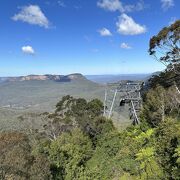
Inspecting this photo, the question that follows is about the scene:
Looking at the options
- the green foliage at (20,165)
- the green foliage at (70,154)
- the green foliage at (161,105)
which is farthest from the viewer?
the green foliage at (161,105)

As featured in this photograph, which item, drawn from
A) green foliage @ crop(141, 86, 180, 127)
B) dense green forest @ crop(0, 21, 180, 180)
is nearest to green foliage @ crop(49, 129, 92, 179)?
dense green forest @ crop(0, 21, 180, 180)

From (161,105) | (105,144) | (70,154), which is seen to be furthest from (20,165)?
(161,105)

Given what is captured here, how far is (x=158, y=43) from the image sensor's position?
3778 centimetres

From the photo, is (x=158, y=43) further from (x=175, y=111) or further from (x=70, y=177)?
(x=70, y=177)

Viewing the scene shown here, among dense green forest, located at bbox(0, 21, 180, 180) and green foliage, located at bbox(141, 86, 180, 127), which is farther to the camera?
green foliage, located at bbox(141, 86, 180, 127)

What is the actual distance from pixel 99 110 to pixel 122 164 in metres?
24.0

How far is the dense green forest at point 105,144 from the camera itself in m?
21.4

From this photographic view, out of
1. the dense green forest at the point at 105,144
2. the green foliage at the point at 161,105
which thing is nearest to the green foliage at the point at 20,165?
the dense green forest at the point at 105,144

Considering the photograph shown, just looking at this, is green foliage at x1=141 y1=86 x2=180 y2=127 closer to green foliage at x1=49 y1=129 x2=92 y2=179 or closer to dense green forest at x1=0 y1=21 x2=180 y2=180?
dense green forest at x1=0 y1=21 x2=180 y2=180

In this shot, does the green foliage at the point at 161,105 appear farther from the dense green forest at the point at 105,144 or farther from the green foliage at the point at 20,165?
the green foliage at the point at 20,165

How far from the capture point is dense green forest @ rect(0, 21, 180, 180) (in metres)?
21.4

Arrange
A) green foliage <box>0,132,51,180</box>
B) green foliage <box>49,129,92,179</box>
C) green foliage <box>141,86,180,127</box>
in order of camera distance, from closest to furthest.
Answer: green foliage <box>0,132,51,180</box>, green foliage <box>49,129,92,179</box>, green foliage <box>141,86,180,127</box>

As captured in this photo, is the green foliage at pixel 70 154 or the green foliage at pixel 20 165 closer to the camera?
the green foliage at pixel 20 165

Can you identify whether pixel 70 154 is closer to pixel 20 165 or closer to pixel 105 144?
pixel 105 144
